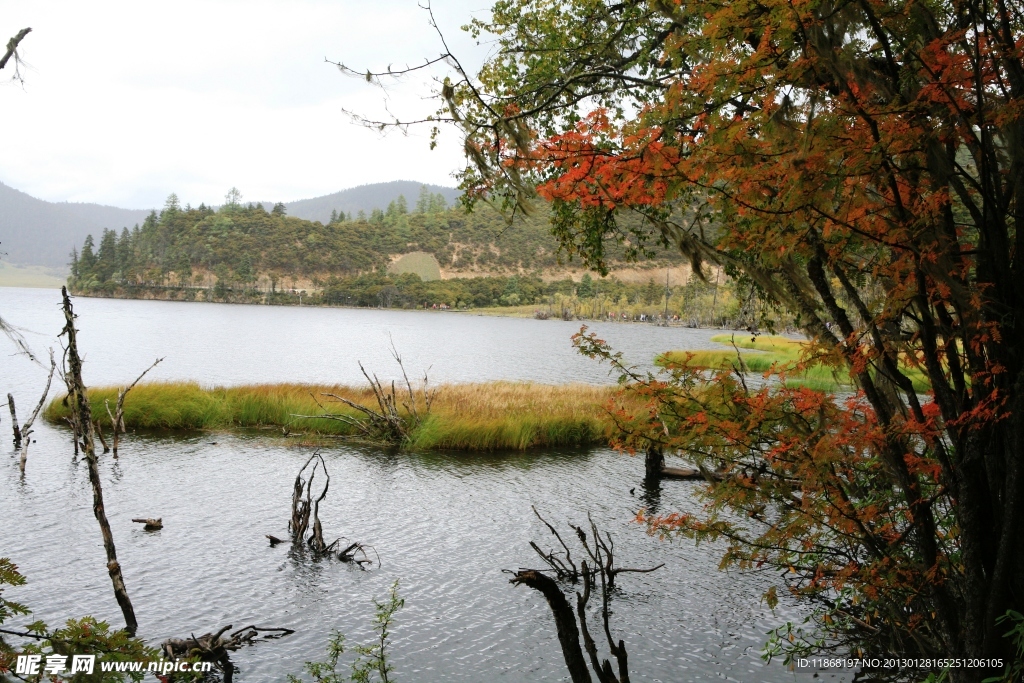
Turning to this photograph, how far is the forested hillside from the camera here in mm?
162125

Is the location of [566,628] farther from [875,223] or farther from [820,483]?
[875,223]

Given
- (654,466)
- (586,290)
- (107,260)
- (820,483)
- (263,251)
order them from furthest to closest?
(263,251) < (586,290) < (107,260) < (654,466) < (820,483)

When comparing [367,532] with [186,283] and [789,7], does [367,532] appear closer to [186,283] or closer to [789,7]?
[789,7]

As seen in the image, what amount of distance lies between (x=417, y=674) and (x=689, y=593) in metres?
3.91

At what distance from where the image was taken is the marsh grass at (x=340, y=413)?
18.9 metres

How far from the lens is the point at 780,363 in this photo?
34.9 m

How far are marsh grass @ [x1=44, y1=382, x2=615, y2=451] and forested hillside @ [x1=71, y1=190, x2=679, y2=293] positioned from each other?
420ft

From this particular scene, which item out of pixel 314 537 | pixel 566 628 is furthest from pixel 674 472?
pixel 566 628

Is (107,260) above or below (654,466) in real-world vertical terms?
above

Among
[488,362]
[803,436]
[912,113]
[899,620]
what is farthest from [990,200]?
[488,362]

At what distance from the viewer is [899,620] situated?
497 centimetres

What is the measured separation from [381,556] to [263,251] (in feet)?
567

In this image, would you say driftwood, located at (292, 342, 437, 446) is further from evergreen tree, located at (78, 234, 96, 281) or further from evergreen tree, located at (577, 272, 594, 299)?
evergreen tree, located at (78, 234, 96, 281)

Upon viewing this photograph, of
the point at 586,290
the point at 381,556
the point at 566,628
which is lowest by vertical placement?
the point at 381,556
